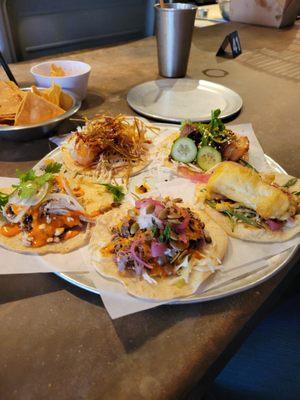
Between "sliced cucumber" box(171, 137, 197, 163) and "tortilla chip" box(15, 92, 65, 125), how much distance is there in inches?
30.8

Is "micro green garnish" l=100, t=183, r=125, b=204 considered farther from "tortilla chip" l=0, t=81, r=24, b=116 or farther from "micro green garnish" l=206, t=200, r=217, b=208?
"tortilla chip" l=0, t=81, r=24, b=116

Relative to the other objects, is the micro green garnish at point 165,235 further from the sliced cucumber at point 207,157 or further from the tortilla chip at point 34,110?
the tortilla chip at point 34,110

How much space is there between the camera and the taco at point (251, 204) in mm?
1439

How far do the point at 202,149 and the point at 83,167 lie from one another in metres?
0.72

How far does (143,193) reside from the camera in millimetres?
1731

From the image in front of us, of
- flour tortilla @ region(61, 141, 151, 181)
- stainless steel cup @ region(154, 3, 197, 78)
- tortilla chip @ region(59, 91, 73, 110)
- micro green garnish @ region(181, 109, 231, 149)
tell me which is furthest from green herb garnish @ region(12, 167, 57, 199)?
stainless steel cup @ region(154, 3, 197, 78)

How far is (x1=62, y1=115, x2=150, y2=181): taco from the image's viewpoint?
6.24ft

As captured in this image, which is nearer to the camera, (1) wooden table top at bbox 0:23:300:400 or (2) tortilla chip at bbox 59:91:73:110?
(1) wooden table top at bbox 0:23:300:400

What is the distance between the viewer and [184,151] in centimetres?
194

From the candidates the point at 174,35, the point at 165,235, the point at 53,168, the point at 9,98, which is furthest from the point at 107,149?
the point at 174,35

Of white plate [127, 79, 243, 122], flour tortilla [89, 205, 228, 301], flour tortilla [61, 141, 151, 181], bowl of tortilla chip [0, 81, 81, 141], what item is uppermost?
bowl of tortilla chip [0, 81, 81, 141]

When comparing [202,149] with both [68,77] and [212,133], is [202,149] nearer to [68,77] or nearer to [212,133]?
[212,133]

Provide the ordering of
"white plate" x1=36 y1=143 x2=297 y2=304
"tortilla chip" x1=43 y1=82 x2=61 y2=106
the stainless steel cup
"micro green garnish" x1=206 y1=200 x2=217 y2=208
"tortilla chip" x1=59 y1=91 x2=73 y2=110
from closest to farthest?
"white plate" x1=36 y1=143 x2=297 y2=304
"micro green garnish" x1=206 y1=200 x2=217 y2=208
"tortilla chip" x1=43 y1=82 x2=61 y2=106
"tortilla chip" x1=59 y1=91 x2=73 y2=110
the stainless steel cup

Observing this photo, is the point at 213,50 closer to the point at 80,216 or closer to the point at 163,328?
the point at 80,216
